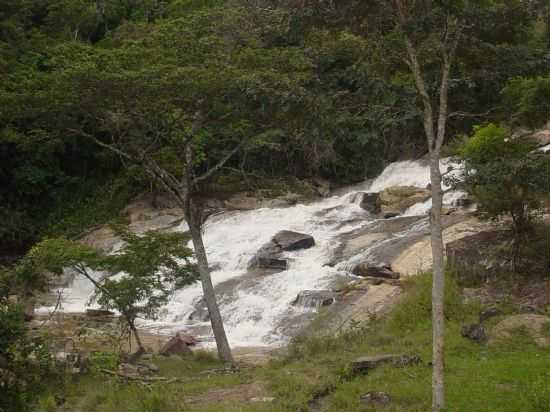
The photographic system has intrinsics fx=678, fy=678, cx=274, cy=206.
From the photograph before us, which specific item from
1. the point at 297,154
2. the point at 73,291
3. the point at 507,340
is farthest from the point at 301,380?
the point at 297,154

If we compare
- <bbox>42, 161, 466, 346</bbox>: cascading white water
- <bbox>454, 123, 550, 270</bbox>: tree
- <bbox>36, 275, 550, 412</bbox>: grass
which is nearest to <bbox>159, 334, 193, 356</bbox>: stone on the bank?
<bbox>36, 275, 550, 412</bbox>: grass

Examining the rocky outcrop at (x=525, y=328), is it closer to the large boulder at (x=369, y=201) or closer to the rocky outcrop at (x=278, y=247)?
the rocky outcrop at (x=278, y=247)

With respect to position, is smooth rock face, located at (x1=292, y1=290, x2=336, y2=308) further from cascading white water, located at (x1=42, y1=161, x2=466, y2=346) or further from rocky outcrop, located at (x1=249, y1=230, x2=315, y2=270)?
rocky outcrop, located at (x1=249, y1=230, x2=315, y2=270)

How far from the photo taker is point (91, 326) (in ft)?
59.8

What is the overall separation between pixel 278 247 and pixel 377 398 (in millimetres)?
12123

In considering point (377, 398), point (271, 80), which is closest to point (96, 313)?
point (271, 80)

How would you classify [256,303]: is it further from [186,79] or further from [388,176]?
[388,176]

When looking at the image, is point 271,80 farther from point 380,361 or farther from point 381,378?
point 381,378

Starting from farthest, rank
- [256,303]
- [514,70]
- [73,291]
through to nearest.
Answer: [73,291]
[256,303]
[514,70]

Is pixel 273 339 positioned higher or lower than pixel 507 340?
Answer: lower

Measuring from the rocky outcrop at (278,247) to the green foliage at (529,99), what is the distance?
9761 millimetres

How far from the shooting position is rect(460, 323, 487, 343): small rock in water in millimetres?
10624

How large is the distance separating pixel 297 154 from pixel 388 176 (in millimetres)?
6007

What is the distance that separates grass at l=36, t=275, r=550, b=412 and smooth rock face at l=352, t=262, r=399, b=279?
3194 mm
